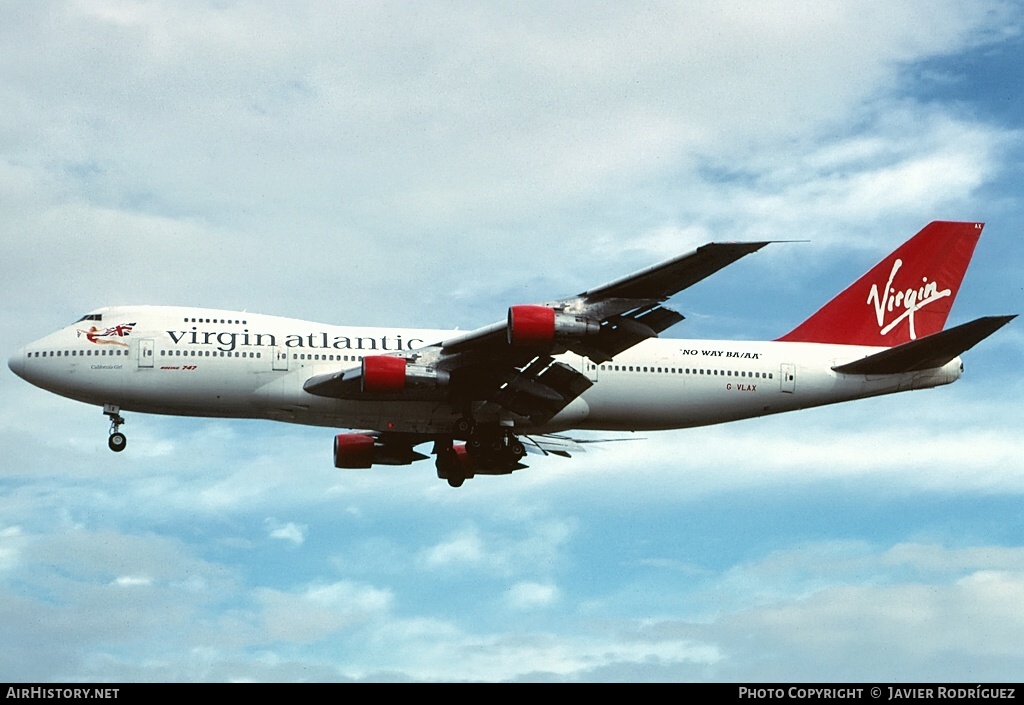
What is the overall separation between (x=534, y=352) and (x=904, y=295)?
53.7 feet

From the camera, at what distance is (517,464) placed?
44250 mm

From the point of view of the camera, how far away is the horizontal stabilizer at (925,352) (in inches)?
1599

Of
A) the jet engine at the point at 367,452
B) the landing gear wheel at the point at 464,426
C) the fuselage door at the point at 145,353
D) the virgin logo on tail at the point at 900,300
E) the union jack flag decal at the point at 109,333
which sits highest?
the virgin logo on tail at the point at 900,300

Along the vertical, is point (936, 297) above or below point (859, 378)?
above

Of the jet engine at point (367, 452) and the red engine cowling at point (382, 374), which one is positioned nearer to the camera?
the red engine cowling at point (382, 374)

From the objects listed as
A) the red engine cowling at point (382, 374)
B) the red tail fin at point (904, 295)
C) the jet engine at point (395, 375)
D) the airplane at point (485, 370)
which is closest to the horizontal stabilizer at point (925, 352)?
the airplane at point (485, 370)

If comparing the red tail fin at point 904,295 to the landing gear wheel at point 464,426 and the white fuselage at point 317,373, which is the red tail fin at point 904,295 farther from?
the landing gear wheel at point 464,426

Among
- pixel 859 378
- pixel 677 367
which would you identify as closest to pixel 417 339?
pixel 677 367

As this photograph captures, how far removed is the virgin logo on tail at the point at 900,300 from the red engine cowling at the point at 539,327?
14.1m

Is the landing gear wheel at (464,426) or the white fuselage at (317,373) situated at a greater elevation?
the white fuselage at (317,373)

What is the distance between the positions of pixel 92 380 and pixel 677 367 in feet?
59.3

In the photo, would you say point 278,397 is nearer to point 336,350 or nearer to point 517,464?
point 336,350

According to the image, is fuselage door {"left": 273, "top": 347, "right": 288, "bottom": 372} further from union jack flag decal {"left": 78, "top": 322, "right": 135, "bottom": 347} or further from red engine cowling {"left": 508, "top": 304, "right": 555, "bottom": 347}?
red engine cowling {"left": 508, "top": 304, "right": 555, "bottom": 347}

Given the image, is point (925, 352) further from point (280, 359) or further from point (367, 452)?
point (280, 359)
